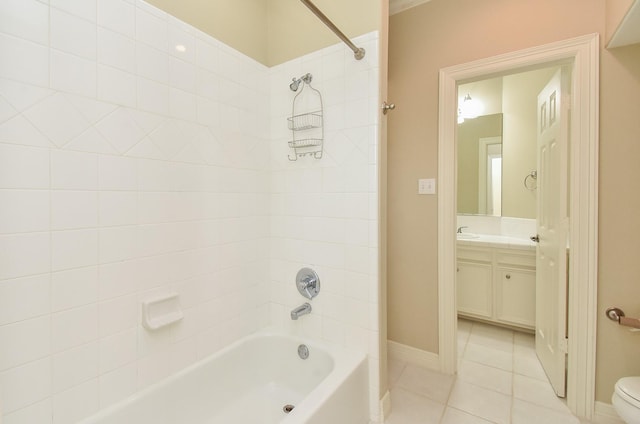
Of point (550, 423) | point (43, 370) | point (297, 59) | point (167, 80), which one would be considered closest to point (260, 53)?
point (297, 59)

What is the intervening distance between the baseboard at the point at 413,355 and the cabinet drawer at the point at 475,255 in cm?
109

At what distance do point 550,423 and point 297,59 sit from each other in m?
2.57

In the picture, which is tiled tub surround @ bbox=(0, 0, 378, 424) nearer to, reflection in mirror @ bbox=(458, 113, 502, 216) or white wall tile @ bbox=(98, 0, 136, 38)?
white wall tile @ bbox=(98, 0, 136, 38)

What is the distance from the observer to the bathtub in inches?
47.7

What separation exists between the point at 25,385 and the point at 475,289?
310cm

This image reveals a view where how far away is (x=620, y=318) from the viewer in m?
1.48

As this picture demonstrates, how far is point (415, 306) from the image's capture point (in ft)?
7.16

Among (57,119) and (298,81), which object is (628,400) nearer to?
(298,81)

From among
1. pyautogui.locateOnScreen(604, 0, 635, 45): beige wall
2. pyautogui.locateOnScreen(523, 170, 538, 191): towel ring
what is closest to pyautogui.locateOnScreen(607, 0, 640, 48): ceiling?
pyautogui.locateOnScreen(604, 0, 635, 45): beige wall

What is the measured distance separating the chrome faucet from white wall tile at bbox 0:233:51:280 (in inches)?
45.0

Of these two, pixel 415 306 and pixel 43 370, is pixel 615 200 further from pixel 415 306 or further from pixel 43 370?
pixel 43 370

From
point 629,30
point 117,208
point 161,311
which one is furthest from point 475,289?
point 117,208

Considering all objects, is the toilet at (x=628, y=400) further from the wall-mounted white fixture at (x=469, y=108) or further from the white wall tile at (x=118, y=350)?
the wall-mounted white fixture at (x=469, y=108)

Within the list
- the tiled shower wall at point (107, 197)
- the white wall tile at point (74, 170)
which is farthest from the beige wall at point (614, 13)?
the white wall tile at point (74, 170)
